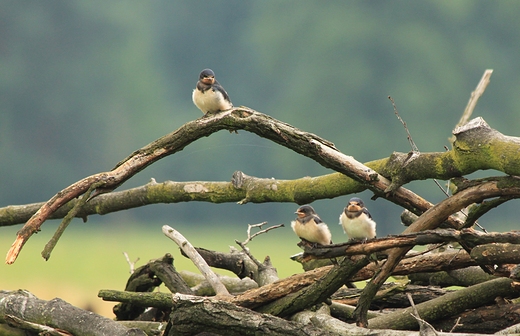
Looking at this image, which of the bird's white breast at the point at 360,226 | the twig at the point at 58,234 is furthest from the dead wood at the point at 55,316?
the bird's white breast at the point at 360,226

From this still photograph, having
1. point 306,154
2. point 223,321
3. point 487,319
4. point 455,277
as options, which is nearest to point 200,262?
point 223,321

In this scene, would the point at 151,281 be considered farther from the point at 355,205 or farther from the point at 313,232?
the point at 355,205

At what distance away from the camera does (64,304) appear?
22.5 feet

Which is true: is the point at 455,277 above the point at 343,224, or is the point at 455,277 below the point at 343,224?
below

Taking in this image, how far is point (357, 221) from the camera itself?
21.4 feet

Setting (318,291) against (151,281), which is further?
(151,281)

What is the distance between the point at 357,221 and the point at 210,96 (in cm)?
213

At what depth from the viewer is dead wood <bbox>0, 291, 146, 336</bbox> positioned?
21.0ft

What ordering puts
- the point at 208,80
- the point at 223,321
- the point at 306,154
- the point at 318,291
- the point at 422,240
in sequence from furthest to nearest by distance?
the point at 208,80 → the point at 306,154 → the point at 318,291 → the point at 223,321 → the point at 422,240

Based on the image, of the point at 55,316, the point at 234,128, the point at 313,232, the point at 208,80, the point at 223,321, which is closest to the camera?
the point at 223,321

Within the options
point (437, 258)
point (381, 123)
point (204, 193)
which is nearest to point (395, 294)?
point (437, 258)

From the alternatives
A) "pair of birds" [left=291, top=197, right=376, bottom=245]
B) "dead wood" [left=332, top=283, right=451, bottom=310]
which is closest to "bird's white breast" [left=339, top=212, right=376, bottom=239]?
"pair of birds" [left=291, top=197, right=376, bottom=245]

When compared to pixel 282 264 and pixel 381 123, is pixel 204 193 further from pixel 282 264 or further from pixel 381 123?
pixel 381 123

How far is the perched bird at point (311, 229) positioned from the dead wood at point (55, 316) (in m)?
1.54
